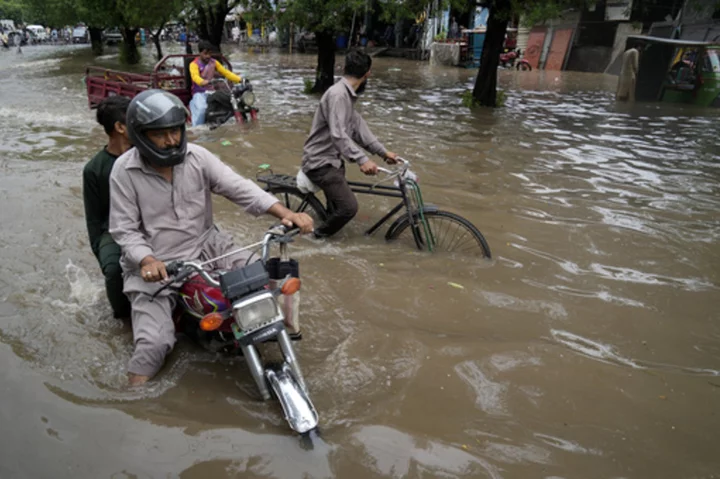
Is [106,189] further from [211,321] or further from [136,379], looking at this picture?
[211,321]

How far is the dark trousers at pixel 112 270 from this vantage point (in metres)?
3.46

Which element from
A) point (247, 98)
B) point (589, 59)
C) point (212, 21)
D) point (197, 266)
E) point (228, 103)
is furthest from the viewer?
point (589, 59)

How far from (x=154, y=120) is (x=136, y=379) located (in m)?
1.50

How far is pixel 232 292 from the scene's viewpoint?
2.54 m

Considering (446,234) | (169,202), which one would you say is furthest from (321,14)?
(169,202)

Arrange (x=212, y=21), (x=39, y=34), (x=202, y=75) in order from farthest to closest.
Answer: (x=39, y=34)
(x=212, y=21)
(x=202, y=75)

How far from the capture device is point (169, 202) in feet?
9.89

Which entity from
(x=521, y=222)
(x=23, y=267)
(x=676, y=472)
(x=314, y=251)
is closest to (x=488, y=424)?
(x=676, y=472)

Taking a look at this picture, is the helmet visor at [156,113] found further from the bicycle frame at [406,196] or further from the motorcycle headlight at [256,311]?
the bicycle frame at [406,196]

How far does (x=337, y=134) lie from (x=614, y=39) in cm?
2333

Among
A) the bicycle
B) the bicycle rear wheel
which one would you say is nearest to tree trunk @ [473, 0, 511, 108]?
the bicycle rear wheel

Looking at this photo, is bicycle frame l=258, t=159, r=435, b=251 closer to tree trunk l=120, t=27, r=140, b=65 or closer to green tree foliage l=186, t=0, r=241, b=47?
green tree foliage l=186, t=0, r=241, b=47

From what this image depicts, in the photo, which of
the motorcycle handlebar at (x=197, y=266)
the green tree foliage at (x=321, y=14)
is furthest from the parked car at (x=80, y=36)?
the motorcycle handlebar at (x=197, y=266)

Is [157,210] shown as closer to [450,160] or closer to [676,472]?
[676,472]
